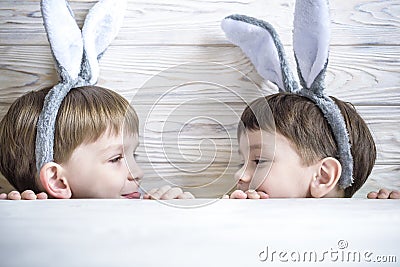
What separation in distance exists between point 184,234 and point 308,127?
0.48 metres

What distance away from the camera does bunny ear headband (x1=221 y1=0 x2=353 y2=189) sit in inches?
43.5

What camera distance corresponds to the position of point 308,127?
3.63 feet

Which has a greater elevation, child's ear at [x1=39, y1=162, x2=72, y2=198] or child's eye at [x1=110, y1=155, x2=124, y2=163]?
child's eye at [x1=110, y1=155, x2=124, y2=163]

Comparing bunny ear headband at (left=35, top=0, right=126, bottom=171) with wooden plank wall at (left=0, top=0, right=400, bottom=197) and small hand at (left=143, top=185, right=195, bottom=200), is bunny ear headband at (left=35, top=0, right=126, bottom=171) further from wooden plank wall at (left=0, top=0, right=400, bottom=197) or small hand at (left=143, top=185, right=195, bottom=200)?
small hand at (left=143, top=185, right=195, bottom=200)

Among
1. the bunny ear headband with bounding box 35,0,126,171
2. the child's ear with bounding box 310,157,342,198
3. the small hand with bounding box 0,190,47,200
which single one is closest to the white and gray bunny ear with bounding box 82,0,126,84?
the bunny ear headband with bounding box 35,0,126,171

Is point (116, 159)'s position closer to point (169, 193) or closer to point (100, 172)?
point (100, 172)

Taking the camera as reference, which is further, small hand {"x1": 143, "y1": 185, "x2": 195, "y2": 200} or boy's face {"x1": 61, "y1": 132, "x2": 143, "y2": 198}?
boy's face {"x1": 61, "y1": 132, "x2": 143, "y2": 198}

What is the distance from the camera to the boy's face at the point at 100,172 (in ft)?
3.56

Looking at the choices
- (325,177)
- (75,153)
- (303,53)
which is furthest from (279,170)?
(75,153)

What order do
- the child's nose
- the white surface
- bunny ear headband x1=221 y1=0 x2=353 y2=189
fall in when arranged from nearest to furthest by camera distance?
1. the white surface
2. the child's nose
3. bunny ear headband x1=221 y1=0 x2=353 y2=189

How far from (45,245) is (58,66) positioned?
0.57 m

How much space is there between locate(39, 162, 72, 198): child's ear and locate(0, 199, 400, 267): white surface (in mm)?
314

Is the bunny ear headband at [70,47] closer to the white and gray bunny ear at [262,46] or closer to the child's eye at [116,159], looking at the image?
the child's eye at [116,159]

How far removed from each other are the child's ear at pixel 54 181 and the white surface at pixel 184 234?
12.3 inches
